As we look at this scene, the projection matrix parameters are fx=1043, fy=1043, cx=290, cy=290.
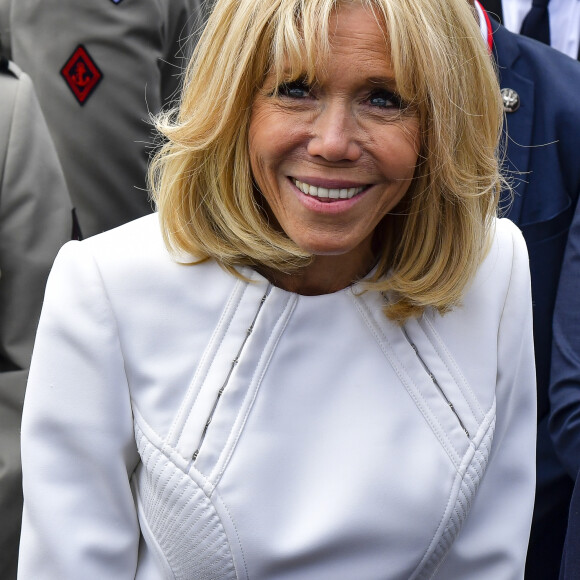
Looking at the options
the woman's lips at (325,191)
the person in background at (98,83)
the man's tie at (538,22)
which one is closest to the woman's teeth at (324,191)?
the woman's lips at (325,191)

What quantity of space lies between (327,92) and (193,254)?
1.29 feet

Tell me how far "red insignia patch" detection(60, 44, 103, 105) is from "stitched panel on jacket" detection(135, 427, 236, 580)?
151 centimetres

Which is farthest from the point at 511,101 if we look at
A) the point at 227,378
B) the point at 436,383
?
the point at 227,378

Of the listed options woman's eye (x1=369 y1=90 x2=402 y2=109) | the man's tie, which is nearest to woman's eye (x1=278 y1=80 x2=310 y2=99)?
woman's eye (x1=369 y1=90 x2=402 y2=109)

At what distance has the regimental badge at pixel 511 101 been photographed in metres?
2.69

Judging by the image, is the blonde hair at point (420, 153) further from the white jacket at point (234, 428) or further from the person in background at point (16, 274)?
the person in background at point (16, 274)

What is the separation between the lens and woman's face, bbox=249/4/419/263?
170 centimetres

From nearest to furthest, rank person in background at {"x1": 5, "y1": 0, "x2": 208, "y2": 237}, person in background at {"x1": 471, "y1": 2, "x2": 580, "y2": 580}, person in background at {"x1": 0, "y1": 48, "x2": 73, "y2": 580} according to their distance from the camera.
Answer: person in background at {"x1": 0, "y1": 48, "x2": 73, "y2": 580}, person in background at {"x1": 471, "y1": 2, "x2": 580, "y2": 580}, person in background at {"x1": 5, "y1": 0, "x2": 208, "y2": 237}

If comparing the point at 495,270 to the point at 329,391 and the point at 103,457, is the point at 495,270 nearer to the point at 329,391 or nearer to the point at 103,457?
the point at 329,391

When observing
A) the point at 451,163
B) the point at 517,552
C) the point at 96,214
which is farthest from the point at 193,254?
the point at 96,214

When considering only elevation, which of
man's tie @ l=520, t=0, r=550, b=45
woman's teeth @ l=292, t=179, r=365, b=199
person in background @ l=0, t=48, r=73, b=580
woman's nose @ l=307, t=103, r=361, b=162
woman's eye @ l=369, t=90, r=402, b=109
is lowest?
person in background @ l=0, t=48, r=73, b=580

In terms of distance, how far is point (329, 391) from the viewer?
1930 mm

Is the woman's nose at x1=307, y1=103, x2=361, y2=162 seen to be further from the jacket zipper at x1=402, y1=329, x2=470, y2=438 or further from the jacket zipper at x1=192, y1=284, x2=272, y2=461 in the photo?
the jacket zipper at x1=402, y1=329, x2=470, y2=438

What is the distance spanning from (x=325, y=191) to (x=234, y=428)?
1.46 ft
